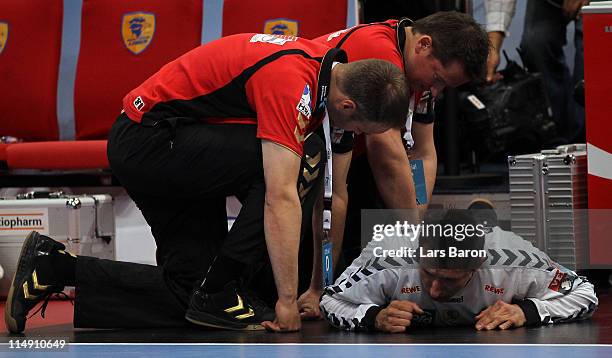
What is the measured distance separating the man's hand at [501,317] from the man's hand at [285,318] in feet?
1.81

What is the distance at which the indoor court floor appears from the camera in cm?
300

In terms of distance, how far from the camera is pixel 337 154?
12.7ft

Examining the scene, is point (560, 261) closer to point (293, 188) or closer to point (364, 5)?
point (293, 188)

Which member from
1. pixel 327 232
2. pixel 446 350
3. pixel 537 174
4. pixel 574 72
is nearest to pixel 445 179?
pixel 537 174

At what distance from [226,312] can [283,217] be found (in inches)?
16.4

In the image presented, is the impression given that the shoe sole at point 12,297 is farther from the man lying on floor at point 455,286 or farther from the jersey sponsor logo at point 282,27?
the jersey sponsor logo at point 282,27

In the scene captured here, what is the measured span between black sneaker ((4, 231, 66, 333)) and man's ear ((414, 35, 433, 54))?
136cm

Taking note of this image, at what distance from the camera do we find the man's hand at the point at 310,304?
3738 mm

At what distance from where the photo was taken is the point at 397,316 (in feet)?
11.0

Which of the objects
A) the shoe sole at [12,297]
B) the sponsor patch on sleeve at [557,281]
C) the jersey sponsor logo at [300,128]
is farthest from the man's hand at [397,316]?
the shoe sole at [12,297]

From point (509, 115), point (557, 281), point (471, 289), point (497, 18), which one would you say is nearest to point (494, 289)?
point (471, 289)

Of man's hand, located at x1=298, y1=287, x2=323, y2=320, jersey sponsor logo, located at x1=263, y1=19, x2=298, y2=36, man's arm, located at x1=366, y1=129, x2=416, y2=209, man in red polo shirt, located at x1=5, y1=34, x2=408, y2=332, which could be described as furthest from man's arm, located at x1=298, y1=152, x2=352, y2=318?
jersey sponsor logo, located at x1=263, y1=19, x2=298, y2=36

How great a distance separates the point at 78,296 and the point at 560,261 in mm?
1940

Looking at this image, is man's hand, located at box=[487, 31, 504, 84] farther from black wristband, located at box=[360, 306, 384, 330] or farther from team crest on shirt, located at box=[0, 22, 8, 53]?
team crest on shirt, located at box=[0, 22, 8, 53]
